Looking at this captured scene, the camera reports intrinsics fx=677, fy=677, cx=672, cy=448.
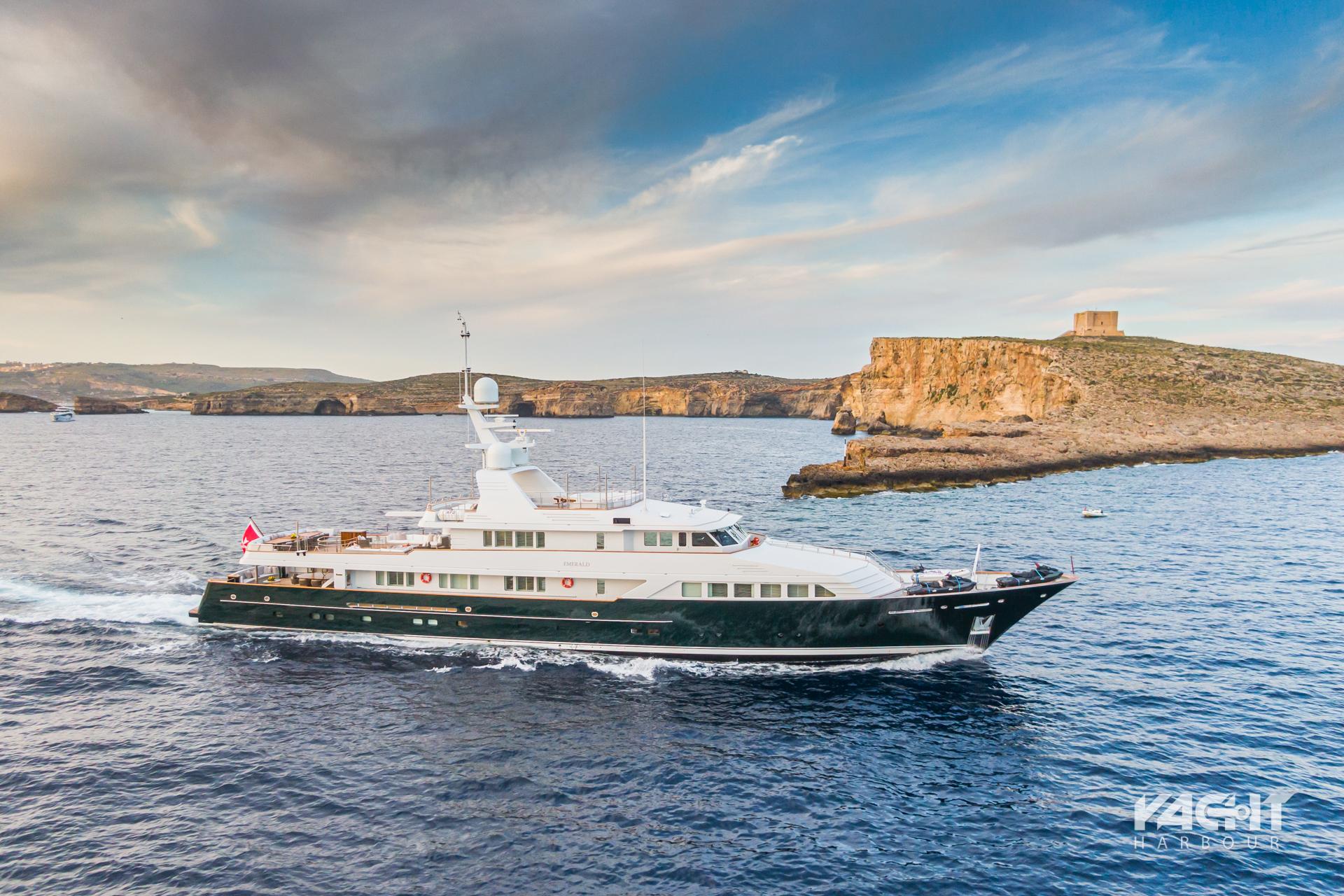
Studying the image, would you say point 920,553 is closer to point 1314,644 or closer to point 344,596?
point 1314,644

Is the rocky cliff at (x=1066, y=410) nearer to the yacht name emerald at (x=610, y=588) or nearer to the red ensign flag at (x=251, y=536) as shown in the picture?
the yacht name emerald at (x=610, y=588)

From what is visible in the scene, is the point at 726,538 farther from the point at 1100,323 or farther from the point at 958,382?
the point at 1100,323

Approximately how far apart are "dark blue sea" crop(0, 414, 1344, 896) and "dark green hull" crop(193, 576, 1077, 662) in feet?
2.35

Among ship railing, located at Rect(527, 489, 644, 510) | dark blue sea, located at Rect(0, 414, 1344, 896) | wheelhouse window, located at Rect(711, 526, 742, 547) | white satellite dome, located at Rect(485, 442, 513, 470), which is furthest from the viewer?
white satellite dome, located at Rect(485, 442, 513, 470)

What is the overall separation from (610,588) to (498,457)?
22.4ft

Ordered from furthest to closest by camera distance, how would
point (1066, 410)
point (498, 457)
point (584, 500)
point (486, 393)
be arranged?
point (1066, 410) < point (486, 393) < point (584, 500) < point (498, 457)

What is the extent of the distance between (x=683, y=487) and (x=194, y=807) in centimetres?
5044

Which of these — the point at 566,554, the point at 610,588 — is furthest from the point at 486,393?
the point at 610,588

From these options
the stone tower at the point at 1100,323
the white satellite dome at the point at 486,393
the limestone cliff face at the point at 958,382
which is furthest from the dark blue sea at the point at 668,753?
the stone tower at the point at 1100,323

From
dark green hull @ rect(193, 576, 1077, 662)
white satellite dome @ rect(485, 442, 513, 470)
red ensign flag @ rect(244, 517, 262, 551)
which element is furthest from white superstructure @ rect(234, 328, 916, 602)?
dark green hull @ rect(193, 576, 1077, 662)

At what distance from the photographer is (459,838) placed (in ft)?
50.9

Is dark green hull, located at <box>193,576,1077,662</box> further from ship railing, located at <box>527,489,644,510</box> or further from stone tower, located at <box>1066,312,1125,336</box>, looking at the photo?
stone tower, located at <box>1066,312,1125,336</box>

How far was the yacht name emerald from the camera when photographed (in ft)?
79.6

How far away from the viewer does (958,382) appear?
11231cm
